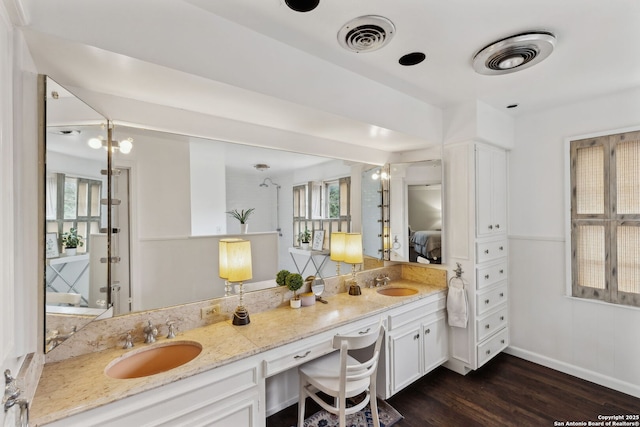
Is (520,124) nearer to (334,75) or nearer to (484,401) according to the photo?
(334,75)

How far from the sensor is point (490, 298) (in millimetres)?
Result: 2979

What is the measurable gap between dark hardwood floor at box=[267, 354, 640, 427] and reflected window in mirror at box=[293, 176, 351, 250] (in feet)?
4.82

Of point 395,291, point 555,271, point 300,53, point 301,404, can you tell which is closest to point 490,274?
point 555,271

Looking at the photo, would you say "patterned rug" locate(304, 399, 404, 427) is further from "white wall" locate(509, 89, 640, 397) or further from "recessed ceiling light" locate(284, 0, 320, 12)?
"recessed ceiling light" locate(284, 0, 320, 12)

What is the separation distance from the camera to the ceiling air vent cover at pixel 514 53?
1.67 meters

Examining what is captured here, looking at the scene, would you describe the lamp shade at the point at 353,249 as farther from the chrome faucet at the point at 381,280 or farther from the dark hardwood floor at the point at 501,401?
the dark hardwood floor at the point at 501,401

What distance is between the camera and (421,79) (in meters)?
2.27

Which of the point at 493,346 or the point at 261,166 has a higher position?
the point at 261,166

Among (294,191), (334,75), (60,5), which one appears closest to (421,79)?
(334,75)

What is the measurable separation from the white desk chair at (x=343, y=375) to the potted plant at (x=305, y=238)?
0.89m

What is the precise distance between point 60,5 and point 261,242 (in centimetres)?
166

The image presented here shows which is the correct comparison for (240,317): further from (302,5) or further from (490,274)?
(490,274)

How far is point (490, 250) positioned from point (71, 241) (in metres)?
3.32

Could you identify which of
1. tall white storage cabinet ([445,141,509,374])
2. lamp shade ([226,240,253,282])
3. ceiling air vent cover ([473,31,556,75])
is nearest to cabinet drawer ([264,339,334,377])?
lamp shade ([226,240,253,282])
